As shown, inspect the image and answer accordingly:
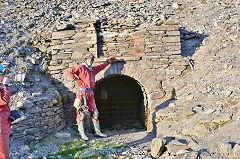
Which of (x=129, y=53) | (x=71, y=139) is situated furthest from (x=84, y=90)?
(x=129, y=53)

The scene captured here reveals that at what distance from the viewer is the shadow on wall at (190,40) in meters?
8.31

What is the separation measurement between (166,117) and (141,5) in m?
4.68

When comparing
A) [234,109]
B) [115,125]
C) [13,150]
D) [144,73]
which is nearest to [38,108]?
[13,150]

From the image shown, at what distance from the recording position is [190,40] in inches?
338

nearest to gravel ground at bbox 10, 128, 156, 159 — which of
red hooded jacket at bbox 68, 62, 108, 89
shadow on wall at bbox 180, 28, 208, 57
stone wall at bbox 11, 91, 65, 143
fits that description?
stone wall at bbox 11, 91, 65, 143

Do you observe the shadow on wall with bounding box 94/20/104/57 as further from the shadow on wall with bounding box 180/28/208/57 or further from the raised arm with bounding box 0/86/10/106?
the raised arm with bounding box 0/86/10/106

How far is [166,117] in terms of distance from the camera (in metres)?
6.71

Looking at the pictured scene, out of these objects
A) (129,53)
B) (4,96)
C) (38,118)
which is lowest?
(38,118)

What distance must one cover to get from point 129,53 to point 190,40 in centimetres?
193

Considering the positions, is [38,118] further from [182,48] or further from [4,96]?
[182,48]

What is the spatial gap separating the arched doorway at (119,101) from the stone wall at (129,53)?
6.42 feet

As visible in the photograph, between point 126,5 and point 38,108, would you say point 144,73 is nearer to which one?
point 38,108

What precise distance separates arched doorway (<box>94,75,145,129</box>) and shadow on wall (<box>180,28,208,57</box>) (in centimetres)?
209

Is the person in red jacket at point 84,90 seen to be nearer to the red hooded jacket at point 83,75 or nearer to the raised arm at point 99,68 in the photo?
the red hooded jacket at point 83,75
